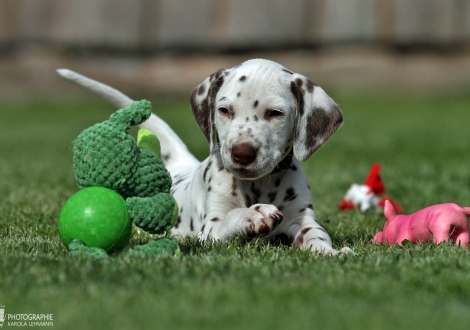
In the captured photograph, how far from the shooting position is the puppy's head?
4426mm

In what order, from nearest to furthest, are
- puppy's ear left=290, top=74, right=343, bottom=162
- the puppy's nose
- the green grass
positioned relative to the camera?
the green grass
the puppy's nose
puppy's ear left=290, top=74, right=343, bottom=162

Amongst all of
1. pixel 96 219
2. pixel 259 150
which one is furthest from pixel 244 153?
pixel 96 219

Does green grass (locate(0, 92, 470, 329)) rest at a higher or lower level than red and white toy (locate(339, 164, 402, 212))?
higher

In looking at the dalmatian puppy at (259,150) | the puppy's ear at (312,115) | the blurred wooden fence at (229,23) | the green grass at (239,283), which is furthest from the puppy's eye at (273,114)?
the blurred wooden fence at (229,23)

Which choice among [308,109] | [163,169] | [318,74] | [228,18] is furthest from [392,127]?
[163,169]

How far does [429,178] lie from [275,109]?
4.41m

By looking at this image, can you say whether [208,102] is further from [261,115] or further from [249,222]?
[249,222]

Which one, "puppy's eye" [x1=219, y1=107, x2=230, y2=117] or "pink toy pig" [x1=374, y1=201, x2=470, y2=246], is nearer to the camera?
"pink toy pig" [x1=374, y1=201, x2=470, y2=246]

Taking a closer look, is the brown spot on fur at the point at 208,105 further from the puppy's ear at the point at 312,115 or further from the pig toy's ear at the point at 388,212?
the pig toy's ear at the point at 388,212

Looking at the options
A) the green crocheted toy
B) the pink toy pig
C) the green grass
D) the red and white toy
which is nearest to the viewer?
the green grass

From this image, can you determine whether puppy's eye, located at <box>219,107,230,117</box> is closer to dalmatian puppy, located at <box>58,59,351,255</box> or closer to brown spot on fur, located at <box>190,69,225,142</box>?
dalmatian puppy, located at <box>58,59,351,255</box>

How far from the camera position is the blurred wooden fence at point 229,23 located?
61.3 feet

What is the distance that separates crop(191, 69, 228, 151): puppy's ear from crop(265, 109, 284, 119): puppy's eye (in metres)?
0.44

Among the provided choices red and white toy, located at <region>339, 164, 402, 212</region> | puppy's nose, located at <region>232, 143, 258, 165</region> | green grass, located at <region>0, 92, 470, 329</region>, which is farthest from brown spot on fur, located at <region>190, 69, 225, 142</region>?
red and white toy, located at <region>339, 164, 402, 212</region>
